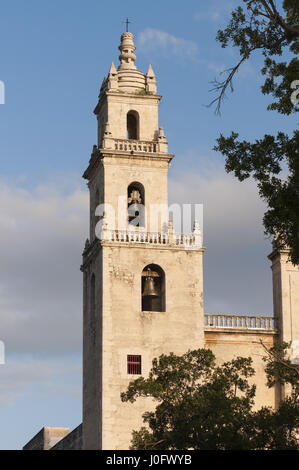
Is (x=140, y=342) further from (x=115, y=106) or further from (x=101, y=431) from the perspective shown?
(x=115, y=106)

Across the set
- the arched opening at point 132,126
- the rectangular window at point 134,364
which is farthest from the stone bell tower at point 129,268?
the arched opening at point 132,126

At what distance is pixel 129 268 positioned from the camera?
178 ft

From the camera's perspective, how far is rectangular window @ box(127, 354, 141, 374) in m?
52.8

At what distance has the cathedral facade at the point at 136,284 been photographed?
2084 inches

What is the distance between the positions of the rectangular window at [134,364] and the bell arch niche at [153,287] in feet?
9.37

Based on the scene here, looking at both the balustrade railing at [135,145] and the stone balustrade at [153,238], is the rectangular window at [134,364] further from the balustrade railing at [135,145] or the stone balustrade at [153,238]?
the balustrade railing at [135,145]

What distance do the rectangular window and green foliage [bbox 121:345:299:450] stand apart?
9.69m

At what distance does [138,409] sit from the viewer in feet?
172

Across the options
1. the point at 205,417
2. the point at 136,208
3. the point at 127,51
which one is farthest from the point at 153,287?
the point at 205,417

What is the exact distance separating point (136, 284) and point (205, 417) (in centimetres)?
1444

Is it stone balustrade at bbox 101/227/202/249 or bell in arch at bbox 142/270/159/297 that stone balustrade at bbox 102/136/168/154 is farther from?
bell in arch at bbox 142/270/159/297

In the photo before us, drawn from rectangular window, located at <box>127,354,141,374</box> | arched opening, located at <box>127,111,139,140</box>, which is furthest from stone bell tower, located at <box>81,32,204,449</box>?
arched opening, located at <box>127,111,139,140</box>

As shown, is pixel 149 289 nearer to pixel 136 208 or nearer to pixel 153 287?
pixel 153 287

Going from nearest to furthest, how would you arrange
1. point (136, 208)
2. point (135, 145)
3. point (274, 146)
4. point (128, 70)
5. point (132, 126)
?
point (274, 146) → point (136, 208) → point (135, 145) → point (128, 70) → point (132, 126)
